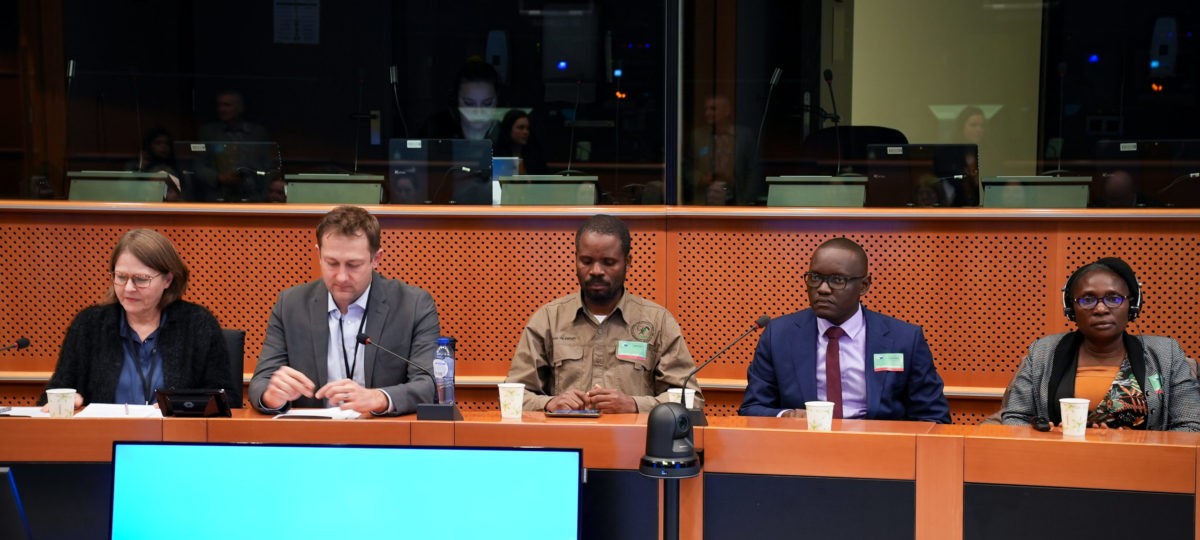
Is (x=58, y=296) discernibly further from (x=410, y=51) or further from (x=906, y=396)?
(x=410, y=51)

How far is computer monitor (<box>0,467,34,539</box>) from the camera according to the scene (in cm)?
188

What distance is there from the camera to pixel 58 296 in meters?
4.98

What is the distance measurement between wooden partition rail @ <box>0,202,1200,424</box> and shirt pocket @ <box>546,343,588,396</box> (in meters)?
1.38

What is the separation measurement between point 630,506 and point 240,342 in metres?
1.65

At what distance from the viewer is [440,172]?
5109 mm

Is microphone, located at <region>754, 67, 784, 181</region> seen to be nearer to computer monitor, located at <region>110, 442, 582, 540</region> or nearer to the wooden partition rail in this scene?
the wooden partition rail

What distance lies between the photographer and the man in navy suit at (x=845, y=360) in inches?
130

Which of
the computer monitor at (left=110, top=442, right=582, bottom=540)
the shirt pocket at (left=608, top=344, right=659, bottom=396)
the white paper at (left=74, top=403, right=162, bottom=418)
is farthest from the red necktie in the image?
the white paper at (left=74, top=403, right=162, bottom=418)

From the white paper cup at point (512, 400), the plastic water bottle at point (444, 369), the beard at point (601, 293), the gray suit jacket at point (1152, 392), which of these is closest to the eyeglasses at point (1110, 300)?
the gray suit jacket at point (1152, 392)

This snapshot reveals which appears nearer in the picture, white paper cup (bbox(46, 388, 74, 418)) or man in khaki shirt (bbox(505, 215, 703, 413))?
white paper cup (bbox(46, 388, 74, 418))

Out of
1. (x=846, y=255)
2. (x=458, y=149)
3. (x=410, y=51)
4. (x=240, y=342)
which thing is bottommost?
(x=240, y=342)

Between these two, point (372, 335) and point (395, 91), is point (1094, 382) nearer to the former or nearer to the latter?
point (372, 335)

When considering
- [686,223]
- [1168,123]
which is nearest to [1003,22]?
[1168,123]

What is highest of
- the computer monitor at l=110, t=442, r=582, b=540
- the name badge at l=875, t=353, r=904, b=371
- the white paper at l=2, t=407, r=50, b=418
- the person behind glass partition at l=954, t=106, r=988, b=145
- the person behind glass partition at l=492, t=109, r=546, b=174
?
the person behind glass partition at l=954, t=106, r=988, b=145
